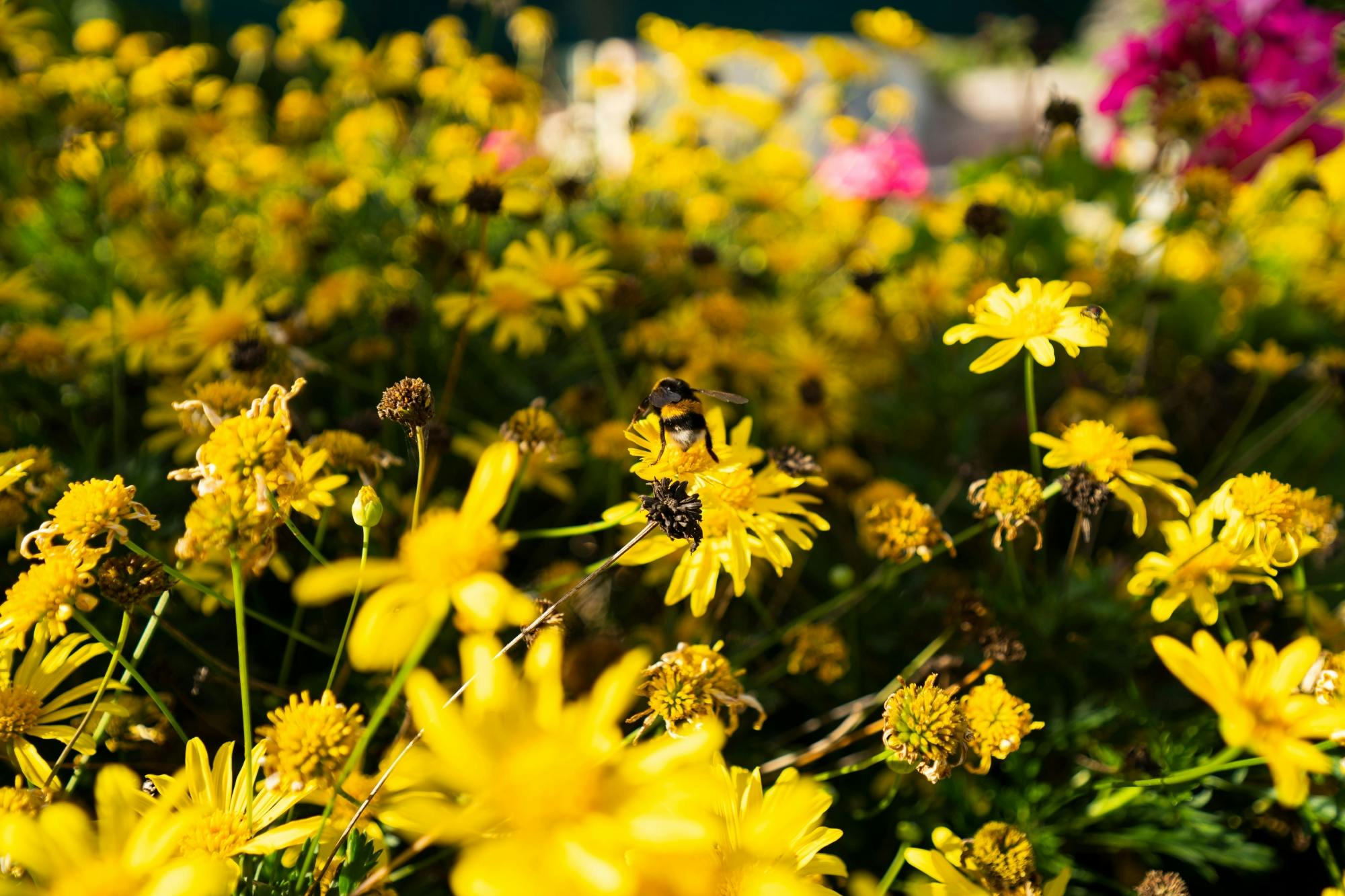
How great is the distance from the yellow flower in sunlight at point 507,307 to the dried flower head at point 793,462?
56cm

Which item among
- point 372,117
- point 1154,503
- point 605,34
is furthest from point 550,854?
point 605,34

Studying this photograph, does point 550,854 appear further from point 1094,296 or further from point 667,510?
point 1094,296

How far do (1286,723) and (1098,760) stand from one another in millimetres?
352

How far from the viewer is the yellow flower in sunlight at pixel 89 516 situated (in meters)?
0.69

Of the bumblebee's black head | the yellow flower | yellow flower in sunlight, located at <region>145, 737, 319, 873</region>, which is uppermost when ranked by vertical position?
the bumblebee's black head

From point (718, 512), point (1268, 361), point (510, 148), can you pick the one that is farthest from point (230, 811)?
point (510, 148)

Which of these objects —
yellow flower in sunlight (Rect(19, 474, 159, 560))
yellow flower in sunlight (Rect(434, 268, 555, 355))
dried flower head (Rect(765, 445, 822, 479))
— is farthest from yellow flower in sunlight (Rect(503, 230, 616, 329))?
yellow flower in sunlight (Rect(19, 474, 159, 560))

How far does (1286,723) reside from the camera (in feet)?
2.28

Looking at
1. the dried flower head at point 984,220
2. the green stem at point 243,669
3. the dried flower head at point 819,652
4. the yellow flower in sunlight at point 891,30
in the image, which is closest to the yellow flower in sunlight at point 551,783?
the green stem at point 243,669

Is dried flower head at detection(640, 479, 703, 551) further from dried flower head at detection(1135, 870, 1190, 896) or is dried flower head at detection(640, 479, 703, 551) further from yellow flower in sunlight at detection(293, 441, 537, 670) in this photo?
dried flower head at detection(1135, 870, 1190, 896)

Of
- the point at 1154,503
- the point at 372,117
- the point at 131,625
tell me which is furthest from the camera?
the point at 372,117

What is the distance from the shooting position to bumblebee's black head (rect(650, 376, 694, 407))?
78 centimetres

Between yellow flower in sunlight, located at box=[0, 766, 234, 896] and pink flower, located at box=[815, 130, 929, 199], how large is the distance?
7.18 ft

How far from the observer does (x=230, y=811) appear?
710mm
